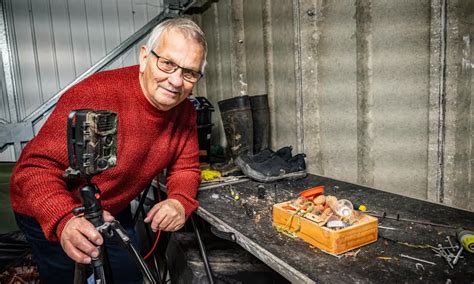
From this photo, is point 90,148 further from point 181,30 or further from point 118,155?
point 181,30

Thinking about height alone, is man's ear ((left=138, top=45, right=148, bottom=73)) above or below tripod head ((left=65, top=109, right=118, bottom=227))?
above

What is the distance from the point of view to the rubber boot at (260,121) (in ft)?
8.23

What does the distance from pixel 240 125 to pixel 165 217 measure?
1.18 meters

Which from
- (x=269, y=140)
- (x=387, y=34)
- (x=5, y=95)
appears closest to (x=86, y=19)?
(x=5, y=95)

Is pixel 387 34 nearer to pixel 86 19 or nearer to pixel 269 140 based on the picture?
pixel 269 140

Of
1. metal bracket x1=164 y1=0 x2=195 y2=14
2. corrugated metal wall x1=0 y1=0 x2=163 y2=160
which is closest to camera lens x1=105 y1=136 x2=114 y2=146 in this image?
metal bracket x1=164 y1=0 x2=195 y2=14

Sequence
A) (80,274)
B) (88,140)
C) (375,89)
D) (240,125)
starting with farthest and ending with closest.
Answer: (240,125)
(375,89)
(80,274)
(88,140)

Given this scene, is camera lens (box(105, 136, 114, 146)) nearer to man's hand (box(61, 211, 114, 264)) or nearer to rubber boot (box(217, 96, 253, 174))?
man's hand (box(61, 211, 114, 264))

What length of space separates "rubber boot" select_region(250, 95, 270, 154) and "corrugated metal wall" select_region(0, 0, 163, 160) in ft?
8.25

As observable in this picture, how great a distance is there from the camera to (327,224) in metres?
1.05

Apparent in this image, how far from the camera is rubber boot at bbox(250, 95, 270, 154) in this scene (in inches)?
98.8

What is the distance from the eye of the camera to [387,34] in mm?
1724

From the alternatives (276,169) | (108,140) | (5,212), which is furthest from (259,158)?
(5,212)

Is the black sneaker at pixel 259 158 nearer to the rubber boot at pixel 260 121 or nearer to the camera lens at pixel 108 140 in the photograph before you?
the rubber boot at pixel 260 121
